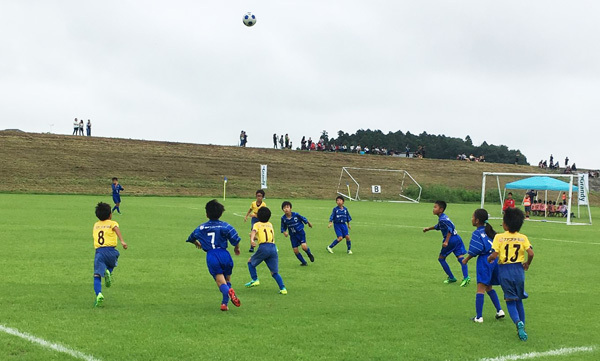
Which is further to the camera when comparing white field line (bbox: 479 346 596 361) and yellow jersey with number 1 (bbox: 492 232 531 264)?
yellow jersey with number 1 (bbox: 492 232 531 264)

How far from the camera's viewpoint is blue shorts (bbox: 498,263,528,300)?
28.7ft

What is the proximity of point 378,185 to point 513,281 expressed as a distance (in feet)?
193

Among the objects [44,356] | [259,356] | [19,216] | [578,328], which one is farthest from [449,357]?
[19,216]

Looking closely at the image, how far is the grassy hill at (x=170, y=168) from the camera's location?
55312mm

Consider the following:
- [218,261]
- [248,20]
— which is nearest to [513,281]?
[218,261]

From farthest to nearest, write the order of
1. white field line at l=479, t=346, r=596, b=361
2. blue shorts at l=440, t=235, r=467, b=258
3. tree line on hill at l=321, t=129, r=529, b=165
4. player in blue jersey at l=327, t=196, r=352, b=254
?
tree line on hill at l=321, t=129, r=529, b=165 < player in blue jersey at l=327, t=196, r=352, b=254 < blue shorts at l=440, t=235, r=467, b=258 < white field line at l=479, t=346, r=596, b=361

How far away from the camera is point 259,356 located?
7.55m

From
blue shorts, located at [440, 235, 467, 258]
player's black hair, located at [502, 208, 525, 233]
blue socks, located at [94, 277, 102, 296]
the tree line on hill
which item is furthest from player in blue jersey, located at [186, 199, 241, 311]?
the tree line on hill

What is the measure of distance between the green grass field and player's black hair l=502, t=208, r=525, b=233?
1.59 metres

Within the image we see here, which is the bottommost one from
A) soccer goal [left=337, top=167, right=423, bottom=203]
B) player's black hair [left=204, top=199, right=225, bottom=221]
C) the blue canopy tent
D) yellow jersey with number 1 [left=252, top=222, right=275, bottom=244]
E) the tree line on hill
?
soccer goal [left=337, top=167, right=423, bottom=203]

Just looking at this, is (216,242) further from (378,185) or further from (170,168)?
(378,185)

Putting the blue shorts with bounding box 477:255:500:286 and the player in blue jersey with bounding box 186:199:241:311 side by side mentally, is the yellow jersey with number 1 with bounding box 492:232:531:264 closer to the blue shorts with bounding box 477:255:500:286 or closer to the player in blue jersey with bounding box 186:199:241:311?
the blue shorts with bounding box 477:255:500:286

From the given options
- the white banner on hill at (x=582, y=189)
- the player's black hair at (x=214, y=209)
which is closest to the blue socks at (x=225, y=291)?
the player's black hair at (x=214, y=209)

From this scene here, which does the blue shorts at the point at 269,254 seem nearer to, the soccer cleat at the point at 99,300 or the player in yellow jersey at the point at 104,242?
the player in yellow jersey at the point at 104,242
